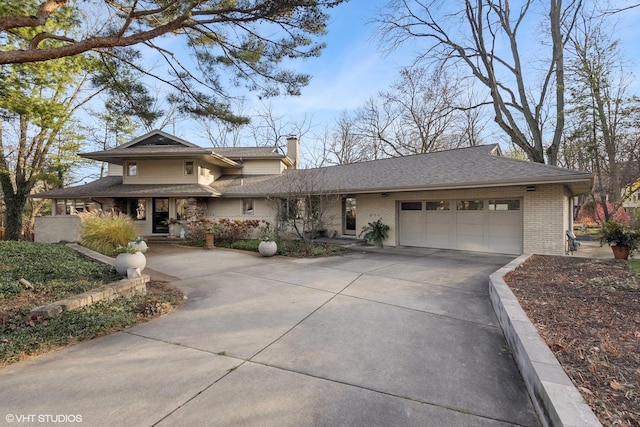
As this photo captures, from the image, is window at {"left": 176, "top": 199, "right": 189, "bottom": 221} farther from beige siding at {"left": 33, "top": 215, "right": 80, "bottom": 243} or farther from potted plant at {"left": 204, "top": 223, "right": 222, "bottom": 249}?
beige siding at {"left": 33, "top": 215, "right": 80, "bottom": 243}

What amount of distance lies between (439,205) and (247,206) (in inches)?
373

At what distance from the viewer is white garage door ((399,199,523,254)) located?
10078 millimetres

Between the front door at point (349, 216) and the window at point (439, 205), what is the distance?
12.4 ft

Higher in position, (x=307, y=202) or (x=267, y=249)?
(x=307, y=202)

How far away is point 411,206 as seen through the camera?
40.3 ft

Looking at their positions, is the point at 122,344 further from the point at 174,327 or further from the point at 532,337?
the point at 532,337

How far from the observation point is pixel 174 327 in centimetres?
401

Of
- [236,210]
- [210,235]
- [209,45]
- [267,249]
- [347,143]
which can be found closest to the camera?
[209,45]

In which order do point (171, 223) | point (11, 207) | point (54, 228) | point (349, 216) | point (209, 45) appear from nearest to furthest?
point (209, 45)
point (54, 228)
point (171, 223)
point (349, 216)
point (11, 207)

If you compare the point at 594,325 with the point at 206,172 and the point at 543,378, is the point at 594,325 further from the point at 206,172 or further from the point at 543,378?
the point at 206,172

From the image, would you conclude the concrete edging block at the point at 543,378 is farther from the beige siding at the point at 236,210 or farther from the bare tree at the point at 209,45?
the beige siding at the point at 236,210

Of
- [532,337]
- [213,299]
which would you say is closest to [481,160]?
[532,337]

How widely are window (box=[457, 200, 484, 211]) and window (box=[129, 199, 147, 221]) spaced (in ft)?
48.4

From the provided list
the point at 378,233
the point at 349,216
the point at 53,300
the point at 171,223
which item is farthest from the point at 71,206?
the point at 378,233
